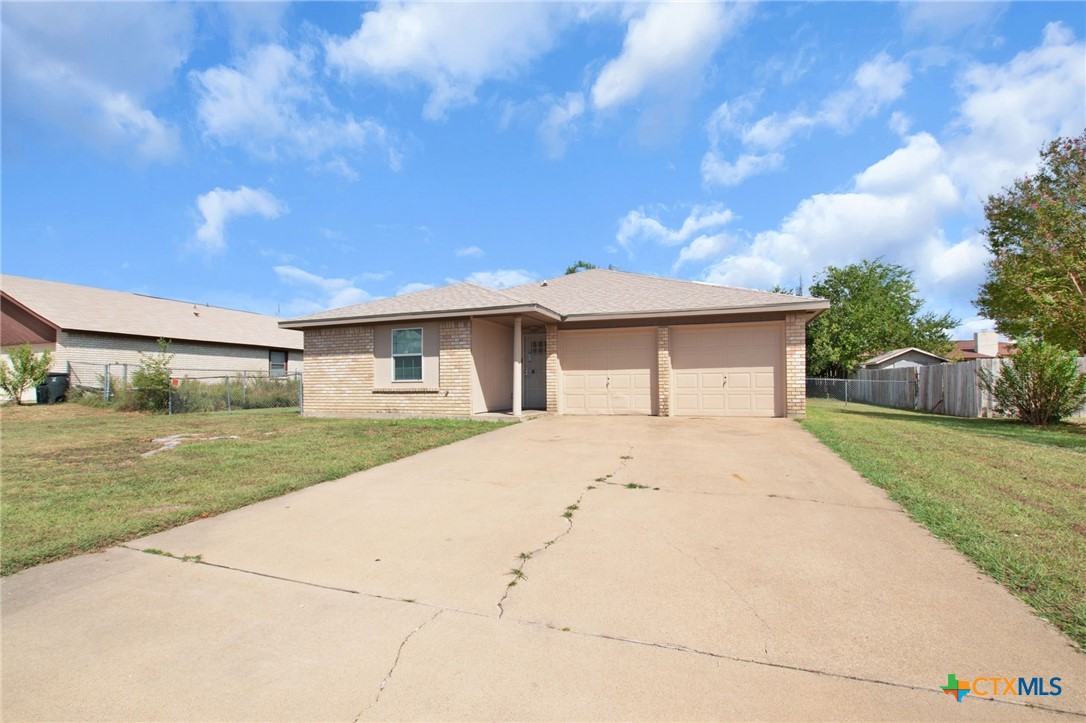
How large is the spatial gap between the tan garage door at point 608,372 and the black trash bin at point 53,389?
1922cm

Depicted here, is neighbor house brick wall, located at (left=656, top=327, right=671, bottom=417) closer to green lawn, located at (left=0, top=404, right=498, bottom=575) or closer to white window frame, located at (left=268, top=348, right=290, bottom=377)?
green lawn, located at (left=0, top=404, right=498, bottom=575)

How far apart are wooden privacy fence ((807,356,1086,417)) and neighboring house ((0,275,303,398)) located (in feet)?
100

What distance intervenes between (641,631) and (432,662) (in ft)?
3.52

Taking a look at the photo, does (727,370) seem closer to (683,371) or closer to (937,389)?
(683,371)

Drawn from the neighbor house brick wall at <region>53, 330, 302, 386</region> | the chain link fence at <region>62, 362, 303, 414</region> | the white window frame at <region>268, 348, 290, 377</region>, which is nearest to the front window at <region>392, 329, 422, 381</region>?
the chain link fence at <region>62, 362, 303, 414</region>

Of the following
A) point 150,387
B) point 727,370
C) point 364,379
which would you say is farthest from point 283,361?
point 727,370

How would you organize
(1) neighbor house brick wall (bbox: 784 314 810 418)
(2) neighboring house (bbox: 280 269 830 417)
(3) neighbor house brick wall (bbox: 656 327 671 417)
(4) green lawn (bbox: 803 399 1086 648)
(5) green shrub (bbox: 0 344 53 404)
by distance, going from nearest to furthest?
(4) green lawn (bbox: 803 399 1086 648) → (1) neighbor house brick wall (bbox: 784 314 810 418) → (2) neighboring house (bbox: 280 269 830 417) → (3) neighbor house brick wall (bbox: 656 327 671 417) → (5) green shrub (bbox: 0 344 53 404)

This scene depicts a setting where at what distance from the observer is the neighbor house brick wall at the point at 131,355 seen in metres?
19.3

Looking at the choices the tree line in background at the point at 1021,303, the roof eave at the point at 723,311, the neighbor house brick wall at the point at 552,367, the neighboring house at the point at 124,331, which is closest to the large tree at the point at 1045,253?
the tree line in background at the point at 1021,303

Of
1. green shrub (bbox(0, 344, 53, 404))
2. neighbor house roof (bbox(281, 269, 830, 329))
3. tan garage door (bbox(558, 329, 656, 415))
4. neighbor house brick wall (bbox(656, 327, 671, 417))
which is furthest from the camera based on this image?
green shrub (bbox(0, 344, 53, 404))

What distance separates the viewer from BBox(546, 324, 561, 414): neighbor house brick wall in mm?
13773

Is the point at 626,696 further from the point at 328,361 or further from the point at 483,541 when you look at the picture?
the point at 328,361

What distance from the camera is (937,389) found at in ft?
61.1

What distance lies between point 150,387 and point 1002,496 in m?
20.5
